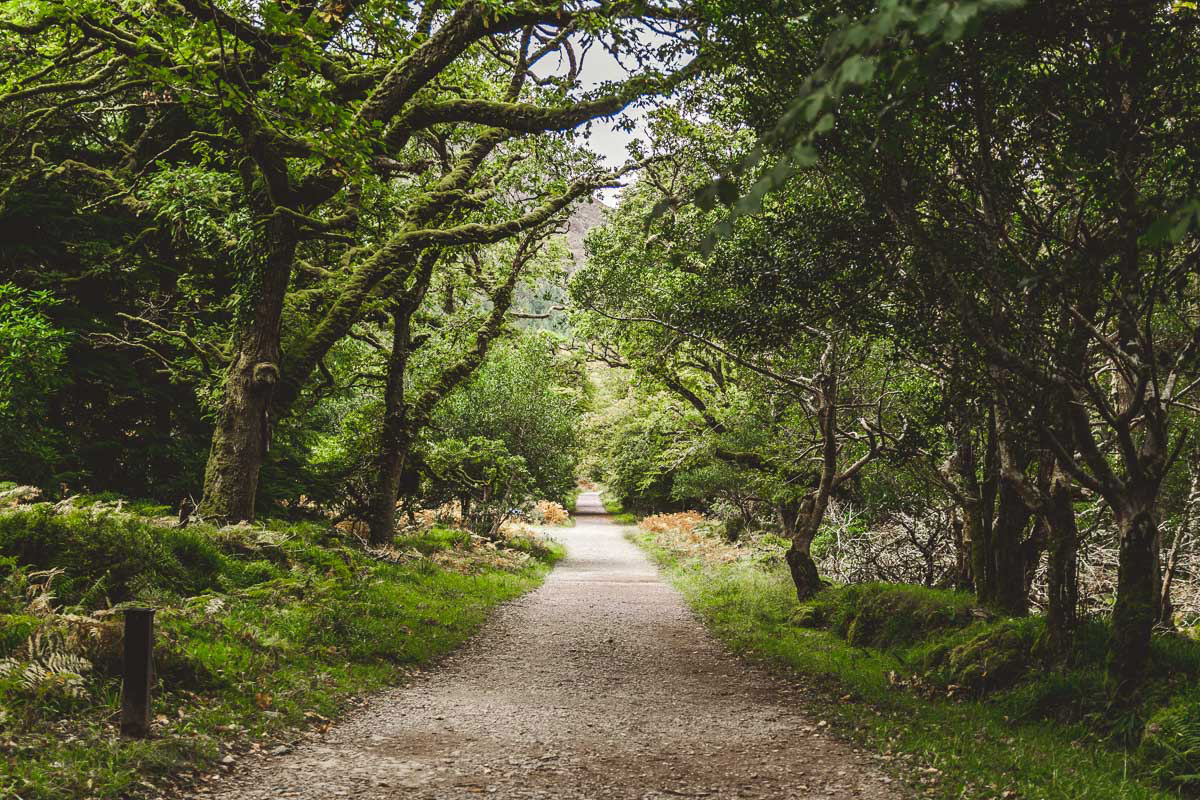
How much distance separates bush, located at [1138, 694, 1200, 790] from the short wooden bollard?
23.7 ft

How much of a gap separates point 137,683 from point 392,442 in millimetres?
12000

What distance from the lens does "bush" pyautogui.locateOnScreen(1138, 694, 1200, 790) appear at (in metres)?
5.26

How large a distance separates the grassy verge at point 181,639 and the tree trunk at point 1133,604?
276 inches

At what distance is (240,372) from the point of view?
442 inches

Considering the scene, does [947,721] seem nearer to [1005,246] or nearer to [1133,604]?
[1133,604]

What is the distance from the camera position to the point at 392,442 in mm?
17156

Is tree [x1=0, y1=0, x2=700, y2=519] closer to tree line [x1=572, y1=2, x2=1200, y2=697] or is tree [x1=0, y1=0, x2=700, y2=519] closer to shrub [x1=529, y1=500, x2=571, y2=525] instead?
tree line [x1=572, y1=2, x2=1200, y2=697]

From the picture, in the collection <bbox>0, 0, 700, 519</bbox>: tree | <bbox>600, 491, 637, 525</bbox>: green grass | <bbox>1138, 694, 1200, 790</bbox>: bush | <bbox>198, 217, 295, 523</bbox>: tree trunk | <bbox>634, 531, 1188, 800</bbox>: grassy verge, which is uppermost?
<bbox>0, 0, 700, 519</bbox>: tree

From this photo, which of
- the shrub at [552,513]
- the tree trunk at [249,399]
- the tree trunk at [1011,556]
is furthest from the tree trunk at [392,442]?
the shrub at [552,513]

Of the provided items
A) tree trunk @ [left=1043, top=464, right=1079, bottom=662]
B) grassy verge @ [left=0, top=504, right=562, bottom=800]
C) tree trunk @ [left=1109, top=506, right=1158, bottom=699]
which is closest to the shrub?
grassy verge @ [left=0, top=504, right=562, bottom=800]

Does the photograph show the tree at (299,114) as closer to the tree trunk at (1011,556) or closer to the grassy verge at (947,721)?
the tree trunk at (1011,556)

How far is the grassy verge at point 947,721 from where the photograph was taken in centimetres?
536

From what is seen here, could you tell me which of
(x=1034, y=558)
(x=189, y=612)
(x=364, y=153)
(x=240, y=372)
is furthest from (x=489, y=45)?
(x=1034, y=558)

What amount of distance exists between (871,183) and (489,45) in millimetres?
9906
